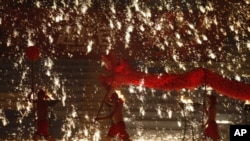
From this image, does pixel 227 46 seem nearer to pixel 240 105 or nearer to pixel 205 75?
pixel 240 105

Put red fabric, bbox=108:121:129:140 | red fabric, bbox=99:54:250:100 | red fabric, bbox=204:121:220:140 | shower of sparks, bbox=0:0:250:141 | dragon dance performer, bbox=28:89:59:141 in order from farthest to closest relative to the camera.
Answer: shower of sparks, bbox=0:0:250:141 → red fabric, bbox=99:54:250:100 → red fabric, bbox=204:121:220:140 → dragon dance performer, bbox=28:89:59:141 → red fabric, bbox=108:121:129:140

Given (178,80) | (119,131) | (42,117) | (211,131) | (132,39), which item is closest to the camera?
(119,131)

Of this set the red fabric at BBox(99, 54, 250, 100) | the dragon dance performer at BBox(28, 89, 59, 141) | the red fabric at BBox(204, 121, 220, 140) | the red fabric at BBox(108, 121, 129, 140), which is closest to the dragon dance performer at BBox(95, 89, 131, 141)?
the red fabric at BBox(108, 121, 129, 140)

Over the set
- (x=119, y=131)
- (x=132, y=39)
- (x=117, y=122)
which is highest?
(x=132, y=39)

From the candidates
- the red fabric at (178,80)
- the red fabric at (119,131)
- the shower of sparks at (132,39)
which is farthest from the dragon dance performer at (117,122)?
the shower of sparks at (132,39)

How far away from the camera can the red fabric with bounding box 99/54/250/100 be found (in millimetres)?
10125

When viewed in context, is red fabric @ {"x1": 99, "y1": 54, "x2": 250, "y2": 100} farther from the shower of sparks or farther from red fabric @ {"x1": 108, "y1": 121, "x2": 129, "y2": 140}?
red fabric @ {"x1": 108, "y1": 121, "x2": 129, "y2": 140}

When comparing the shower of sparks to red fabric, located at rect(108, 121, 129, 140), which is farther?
the shower of sparks

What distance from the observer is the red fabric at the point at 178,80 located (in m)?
10.1

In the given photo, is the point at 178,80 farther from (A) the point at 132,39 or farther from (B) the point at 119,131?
(A) the point at 132,39

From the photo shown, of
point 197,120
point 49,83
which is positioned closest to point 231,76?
point 197,120

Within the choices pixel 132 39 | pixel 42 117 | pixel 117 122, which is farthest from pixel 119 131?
pixel 132 39

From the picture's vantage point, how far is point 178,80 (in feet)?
34.1

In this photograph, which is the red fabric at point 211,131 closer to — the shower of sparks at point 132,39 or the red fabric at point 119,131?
the shower of sparks at point 132,39
